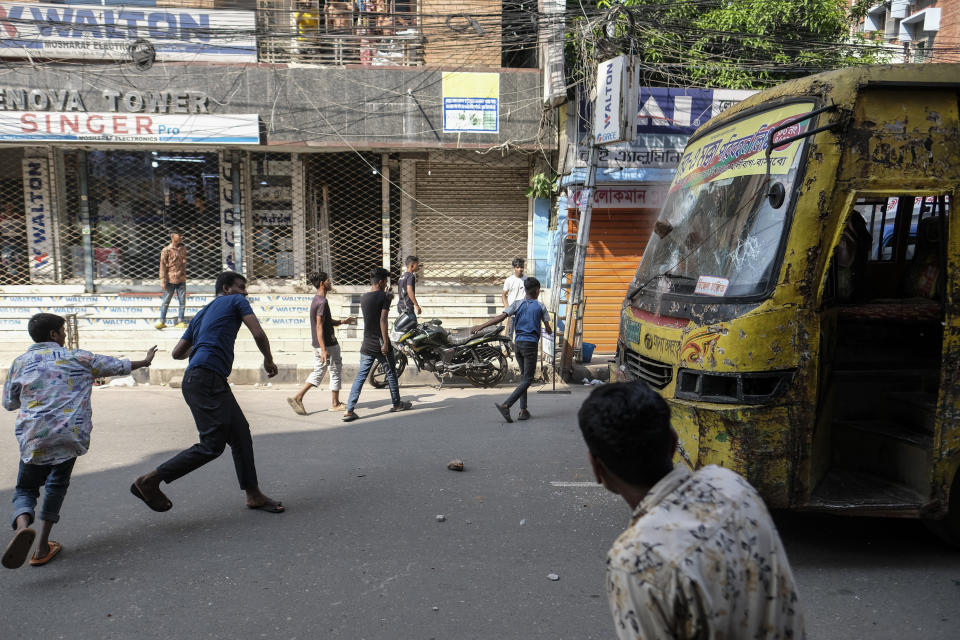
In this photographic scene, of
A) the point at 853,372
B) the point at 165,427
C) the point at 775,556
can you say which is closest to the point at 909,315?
the point at 853,372

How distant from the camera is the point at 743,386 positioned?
362cm

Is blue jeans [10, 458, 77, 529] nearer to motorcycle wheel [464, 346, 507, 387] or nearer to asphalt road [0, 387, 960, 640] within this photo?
asphalt road [0, 387, 960, 640]

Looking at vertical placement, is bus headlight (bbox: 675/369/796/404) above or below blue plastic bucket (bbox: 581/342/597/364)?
above

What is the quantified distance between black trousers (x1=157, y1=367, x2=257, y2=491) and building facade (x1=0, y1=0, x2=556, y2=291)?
7.72 meters

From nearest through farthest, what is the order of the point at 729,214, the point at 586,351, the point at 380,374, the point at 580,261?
the point at 729,214 → the point at 380,374 → the point at 580,261 → the point at 586,351

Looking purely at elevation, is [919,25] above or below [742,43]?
above

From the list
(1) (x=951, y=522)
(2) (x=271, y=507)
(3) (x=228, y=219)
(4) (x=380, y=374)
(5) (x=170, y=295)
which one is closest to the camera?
(1) (x=951, y=522)

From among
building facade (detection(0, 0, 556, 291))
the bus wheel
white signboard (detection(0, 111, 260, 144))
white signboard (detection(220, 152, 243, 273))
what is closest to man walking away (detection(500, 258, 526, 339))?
building facade (detection(0, 0, 556, 291))

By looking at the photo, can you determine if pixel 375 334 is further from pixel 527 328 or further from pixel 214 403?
pixel 214 403

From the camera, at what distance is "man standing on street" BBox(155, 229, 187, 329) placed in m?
11.2

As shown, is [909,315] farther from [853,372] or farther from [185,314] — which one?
[185,314]

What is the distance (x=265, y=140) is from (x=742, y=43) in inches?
320

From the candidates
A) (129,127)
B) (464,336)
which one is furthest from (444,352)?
(129,127)

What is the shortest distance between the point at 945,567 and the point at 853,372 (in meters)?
1.25
